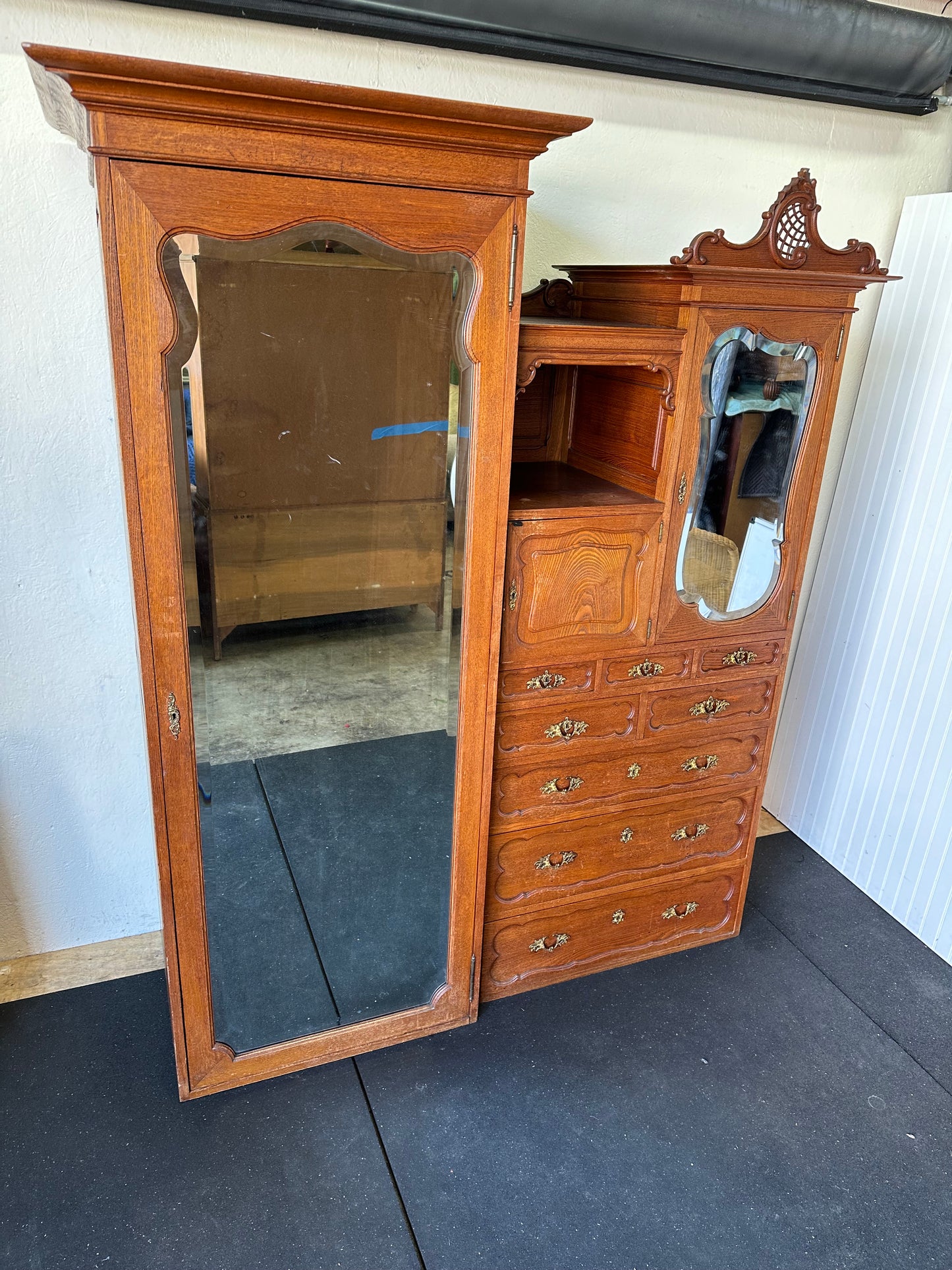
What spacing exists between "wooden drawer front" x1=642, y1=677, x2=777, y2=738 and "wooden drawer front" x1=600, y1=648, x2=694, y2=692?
45 millimetres

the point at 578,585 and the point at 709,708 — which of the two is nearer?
the point at 578,585

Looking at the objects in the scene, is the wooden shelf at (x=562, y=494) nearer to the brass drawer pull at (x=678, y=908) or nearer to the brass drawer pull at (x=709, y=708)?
the brass drawer pull at (x=709, y=708)

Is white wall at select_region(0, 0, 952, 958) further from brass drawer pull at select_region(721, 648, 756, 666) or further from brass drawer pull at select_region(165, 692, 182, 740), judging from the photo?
brass drawer pull at select_region(721, 648, 756, 666)

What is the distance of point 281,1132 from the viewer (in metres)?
1.82

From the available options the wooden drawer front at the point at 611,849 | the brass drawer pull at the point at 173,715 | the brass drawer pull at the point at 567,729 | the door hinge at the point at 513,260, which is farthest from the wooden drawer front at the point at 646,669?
the brass drawer pull at the point at 173,715

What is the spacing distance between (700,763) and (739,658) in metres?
0.29

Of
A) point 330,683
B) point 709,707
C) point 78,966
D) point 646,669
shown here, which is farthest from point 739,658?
point 78,966

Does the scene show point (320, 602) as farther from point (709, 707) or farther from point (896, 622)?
point (896, 622)

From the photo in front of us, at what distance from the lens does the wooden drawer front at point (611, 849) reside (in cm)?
206

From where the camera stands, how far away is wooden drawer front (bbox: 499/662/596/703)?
1884 mm

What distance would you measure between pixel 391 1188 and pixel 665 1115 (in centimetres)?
62

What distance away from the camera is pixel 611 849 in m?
2.17

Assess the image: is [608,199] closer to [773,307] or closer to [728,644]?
[773,307]

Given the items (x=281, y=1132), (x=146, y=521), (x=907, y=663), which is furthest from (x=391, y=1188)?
(x=907, y=663)
